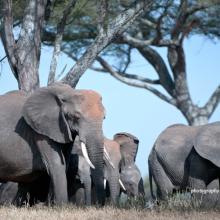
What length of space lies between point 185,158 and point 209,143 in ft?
1.71

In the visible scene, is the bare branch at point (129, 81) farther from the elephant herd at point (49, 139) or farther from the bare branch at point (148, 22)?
the elephant herd at point (49, 139)

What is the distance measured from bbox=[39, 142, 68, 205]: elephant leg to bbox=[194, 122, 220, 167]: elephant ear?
2423 mm

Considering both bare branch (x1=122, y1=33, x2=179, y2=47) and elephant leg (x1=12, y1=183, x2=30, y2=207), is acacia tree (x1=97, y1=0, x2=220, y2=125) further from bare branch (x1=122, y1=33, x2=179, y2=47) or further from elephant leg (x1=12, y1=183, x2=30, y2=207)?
elephant leg (x1=12, y1=183, x2=30, y2=207)

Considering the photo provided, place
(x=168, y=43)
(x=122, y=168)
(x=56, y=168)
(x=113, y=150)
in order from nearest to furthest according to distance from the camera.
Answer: (x=56, y=168), (x=113, y=150), (x=122, y=168), (x=168, y=43)

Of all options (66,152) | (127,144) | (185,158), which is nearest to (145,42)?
(127,144)

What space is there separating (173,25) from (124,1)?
10.9 ft

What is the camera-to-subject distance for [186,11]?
21453mm

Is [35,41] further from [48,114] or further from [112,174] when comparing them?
[48,114]

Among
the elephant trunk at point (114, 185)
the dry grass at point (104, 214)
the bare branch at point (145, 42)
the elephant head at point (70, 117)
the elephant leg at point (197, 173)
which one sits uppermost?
the bare branch at point (145, 42)

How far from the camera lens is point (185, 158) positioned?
1293cm

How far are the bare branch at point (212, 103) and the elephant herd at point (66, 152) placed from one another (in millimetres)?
9929

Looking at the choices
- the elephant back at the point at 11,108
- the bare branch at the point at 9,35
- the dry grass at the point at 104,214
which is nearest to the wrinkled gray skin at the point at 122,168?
the elephant back at the point at 11,108

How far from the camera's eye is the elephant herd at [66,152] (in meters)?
10.8

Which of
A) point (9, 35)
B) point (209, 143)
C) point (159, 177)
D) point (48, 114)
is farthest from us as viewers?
point (9, 35)
